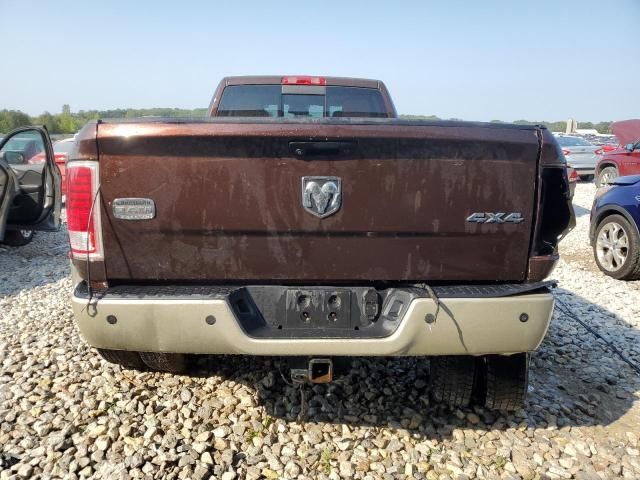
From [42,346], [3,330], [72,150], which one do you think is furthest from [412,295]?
[3,330]

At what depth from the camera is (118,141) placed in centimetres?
211

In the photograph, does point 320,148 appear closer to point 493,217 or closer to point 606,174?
point 493,217

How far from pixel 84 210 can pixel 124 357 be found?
1150mm

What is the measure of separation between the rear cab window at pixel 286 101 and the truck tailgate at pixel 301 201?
2363mm

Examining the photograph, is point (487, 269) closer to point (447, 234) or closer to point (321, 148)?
point (447, 234)

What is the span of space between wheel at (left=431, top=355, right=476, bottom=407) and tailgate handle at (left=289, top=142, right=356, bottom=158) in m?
1.30

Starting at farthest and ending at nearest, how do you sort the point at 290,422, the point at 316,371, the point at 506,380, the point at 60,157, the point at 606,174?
1. the point at 606,174
2. the point at 60,157
3. the point at 290,422
4. the point at 506,380
5. the point at 316,371

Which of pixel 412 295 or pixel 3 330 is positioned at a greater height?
pixel 412 295

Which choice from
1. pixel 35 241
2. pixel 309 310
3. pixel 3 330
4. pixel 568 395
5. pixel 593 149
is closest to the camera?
pixel 309 310

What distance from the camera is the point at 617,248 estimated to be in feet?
19.5

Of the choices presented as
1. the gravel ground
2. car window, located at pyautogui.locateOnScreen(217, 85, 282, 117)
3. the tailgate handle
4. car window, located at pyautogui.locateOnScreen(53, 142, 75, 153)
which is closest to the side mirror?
car window, located at pyautogui.locateOnScreen(53, 142, 75, 153)

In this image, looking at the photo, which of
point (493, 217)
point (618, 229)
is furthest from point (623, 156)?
point (493, 217)

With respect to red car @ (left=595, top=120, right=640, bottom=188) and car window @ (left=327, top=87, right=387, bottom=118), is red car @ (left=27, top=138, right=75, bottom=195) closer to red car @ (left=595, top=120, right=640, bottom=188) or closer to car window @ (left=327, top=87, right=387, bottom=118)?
car window @ (left=327, top=87, right=387, bottom=118)

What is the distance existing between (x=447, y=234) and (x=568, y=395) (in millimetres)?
1726
